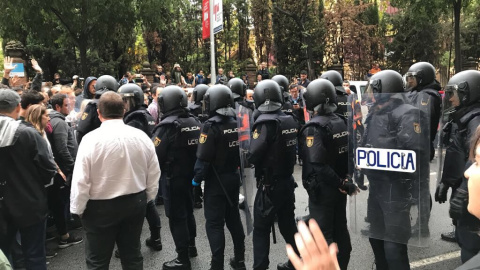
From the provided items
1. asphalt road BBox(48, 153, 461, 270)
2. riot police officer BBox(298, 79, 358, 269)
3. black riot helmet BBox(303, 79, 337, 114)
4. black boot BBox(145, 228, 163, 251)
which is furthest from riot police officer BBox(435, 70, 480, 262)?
black boot BBox(145, 228, 163, 251)

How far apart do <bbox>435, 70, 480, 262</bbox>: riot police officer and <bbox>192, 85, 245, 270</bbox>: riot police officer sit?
2026 mm

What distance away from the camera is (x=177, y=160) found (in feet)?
14.5

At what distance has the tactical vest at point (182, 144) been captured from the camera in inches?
172

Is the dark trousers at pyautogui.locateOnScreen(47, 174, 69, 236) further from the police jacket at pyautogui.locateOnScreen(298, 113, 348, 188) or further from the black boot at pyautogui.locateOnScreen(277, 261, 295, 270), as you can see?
the police jacket at pyautogui.locateOnScreen(298, 113, 348, 188)

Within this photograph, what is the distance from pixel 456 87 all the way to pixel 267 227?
2251 mm

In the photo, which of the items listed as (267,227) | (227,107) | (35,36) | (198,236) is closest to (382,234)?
(267,227)

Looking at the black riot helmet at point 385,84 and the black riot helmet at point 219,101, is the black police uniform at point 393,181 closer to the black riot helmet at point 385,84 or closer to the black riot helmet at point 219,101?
the black riot helmet at point 385,84

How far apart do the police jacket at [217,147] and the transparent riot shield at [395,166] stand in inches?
48.2

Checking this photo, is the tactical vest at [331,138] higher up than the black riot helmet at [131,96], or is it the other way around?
the black riot helmet at [131,96]

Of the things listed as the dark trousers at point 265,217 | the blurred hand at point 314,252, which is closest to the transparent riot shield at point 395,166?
the dark trousers at point 265,217

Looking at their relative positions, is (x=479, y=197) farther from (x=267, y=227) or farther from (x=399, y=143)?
(x=267, y=227)

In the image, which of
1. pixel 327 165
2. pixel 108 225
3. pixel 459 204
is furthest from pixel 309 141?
pixel 108 225

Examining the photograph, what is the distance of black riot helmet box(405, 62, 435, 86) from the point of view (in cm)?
525

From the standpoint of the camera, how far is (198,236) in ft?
17.9
